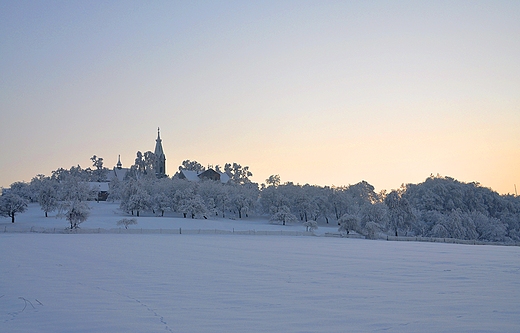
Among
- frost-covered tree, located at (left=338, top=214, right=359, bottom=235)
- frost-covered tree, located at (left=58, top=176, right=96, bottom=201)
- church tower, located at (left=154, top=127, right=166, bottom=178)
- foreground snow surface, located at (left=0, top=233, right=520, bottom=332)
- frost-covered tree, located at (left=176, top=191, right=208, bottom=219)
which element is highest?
church tower, located at (left=154, top=127, right=166, bottom=178)

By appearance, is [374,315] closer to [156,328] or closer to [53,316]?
[156,328]

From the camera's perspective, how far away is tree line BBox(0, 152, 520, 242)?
6450 centimetres

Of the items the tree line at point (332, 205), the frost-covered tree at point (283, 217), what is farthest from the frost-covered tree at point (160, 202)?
the frost-covered tree at point (283, 217)

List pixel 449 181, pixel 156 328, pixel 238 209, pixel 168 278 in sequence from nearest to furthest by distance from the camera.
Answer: pixel 156 328
pixel 168 278
pixel 449 181
pixel 238 209

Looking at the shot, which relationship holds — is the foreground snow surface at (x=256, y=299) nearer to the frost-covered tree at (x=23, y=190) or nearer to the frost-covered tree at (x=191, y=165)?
the frost-covered tree at (x=23, y=190)

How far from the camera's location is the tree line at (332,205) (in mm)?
64500

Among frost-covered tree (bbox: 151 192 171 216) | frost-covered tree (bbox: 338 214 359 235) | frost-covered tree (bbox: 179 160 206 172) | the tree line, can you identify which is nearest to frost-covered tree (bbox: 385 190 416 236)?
the tree line

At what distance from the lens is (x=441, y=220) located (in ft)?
212

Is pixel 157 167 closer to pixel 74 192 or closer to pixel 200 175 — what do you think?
pixel 200 175

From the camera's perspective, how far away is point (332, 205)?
98.6 meters

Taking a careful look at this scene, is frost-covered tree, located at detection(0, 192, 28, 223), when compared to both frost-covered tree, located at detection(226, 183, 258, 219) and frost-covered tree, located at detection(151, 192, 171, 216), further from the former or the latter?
frost-covered tree, located at detection(226, 183, 258, 219)

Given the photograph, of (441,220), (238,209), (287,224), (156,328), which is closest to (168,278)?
(156,328)

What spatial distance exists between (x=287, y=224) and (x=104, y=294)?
8146cm

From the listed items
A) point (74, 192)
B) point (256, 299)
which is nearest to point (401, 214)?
point (256, 299)
